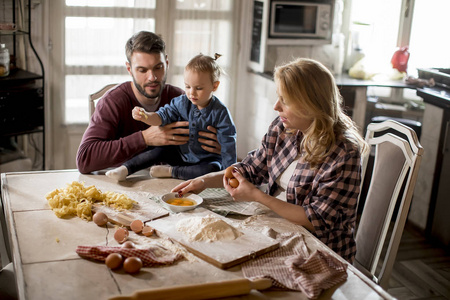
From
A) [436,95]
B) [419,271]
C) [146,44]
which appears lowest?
[419,271]

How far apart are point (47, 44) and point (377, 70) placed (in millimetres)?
2537

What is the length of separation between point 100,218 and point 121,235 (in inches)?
5.3

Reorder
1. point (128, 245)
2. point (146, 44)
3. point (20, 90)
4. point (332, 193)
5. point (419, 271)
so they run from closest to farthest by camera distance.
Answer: point (128, 245)
point (332, 193)
point (146, 44)
point (419, 271)
point (20, 90)

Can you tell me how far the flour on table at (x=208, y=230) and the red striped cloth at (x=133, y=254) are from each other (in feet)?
0.37

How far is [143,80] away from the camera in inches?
96.7

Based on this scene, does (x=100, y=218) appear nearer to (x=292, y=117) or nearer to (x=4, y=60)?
(x=292, y=117)

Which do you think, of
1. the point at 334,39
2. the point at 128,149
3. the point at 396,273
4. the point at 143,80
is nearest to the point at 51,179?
the point at 128,149

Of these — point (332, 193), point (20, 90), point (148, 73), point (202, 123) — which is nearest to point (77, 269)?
point (332, 193)

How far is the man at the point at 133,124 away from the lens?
2307mm

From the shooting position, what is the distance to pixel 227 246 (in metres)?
1.57

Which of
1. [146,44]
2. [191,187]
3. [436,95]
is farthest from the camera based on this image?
[436,95]

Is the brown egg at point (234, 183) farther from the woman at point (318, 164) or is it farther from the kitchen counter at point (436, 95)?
the kitchen counter at point (436, 95)

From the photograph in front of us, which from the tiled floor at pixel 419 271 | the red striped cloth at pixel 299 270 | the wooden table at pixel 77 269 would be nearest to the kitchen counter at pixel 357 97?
the tiled floor at pixel 419 271

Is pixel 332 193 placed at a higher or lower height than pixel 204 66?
lower
